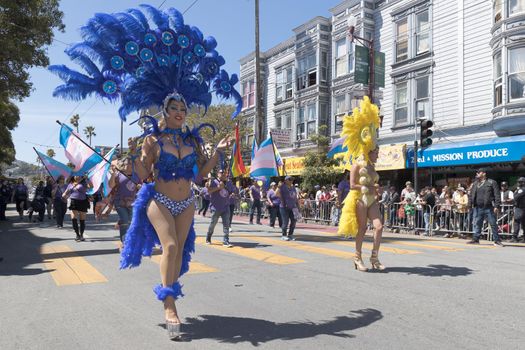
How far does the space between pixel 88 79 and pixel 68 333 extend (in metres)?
2.55

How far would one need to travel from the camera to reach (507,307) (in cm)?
492

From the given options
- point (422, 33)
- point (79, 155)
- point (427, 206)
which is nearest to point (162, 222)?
point (79, 155)

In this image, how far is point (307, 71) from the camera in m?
28.5

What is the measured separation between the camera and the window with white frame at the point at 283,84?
3095 cm

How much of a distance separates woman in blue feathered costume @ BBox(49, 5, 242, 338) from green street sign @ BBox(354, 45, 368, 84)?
14973 mm

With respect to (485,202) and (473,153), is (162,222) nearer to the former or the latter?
(485,202)

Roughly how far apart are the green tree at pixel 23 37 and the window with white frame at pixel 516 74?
665 inches

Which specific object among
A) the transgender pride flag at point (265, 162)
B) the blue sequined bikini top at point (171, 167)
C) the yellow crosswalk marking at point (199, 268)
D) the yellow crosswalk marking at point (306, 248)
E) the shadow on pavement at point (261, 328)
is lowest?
the shadow on pavement at point (261, 328)

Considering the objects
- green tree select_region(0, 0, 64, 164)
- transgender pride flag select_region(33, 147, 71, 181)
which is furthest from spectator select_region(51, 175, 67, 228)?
green tree select_region(0, 0, 64, 164)

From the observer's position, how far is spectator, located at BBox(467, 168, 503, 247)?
11586mm

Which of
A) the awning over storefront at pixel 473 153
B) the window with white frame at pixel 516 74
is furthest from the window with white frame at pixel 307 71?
the window with white frame at pixel 516 74

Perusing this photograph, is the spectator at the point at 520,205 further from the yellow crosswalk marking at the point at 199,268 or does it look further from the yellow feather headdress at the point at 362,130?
the yellow crosswalk marking at the point at 199,268

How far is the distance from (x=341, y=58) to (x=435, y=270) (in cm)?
2031

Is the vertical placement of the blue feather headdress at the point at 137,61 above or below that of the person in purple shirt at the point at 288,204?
above
